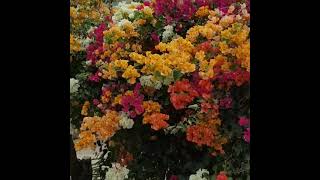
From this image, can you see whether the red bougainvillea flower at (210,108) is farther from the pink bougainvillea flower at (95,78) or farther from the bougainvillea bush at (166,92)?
the pink bougainvillea flower at (95,78)

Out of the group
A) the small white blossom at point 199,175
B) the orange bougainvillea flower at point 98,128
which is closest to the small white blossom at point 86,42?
the orange bougainvillea flower at point 98,128

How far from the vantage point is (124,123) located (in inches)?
109

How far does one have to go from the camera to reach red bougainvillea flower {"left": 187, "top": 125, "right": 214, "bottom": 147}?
262 cm

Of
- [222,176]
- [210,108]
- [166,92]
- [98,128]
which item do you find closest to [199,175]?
[222,176]

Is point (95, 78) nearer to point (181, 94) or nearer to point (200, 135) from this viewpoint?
point (181, 94)

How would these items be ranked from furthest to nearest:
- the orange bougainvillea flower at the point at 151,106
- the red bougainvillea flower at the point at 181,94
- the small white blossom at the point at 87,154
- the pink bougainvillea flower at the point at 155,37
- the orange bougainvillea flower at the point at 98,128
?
the small white blossom at the point at 87,154
the pink bougainvillea flower at the point at 155,37
the orange bougainvillea flower at the point at 98,128
the orange bougainvillea flower at the point at 151,106
the red bougainvillea flower at the point at 181,94

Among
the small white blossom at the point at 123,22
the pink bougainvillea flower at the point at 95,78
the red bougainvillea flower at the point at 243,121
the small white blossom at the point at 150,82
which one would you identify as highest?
the small white blossom at the point at 123,22

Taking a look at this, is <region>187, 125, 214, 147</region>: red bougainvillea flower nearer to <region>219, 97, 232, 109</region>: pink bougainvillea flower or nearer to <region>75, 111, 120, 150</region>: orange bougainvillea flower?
<region>219, 97, 232, 109</region>: pink bougainvillea flower

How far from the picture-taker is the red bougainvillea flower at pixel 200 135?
2619mm

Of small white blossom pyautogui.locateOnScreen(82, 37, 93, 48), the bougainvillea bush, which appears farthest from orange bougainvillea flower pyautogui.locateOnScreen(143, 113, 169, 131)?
small white blossom pyautogui.locateOnScreen(82, 37, 93, 48)
